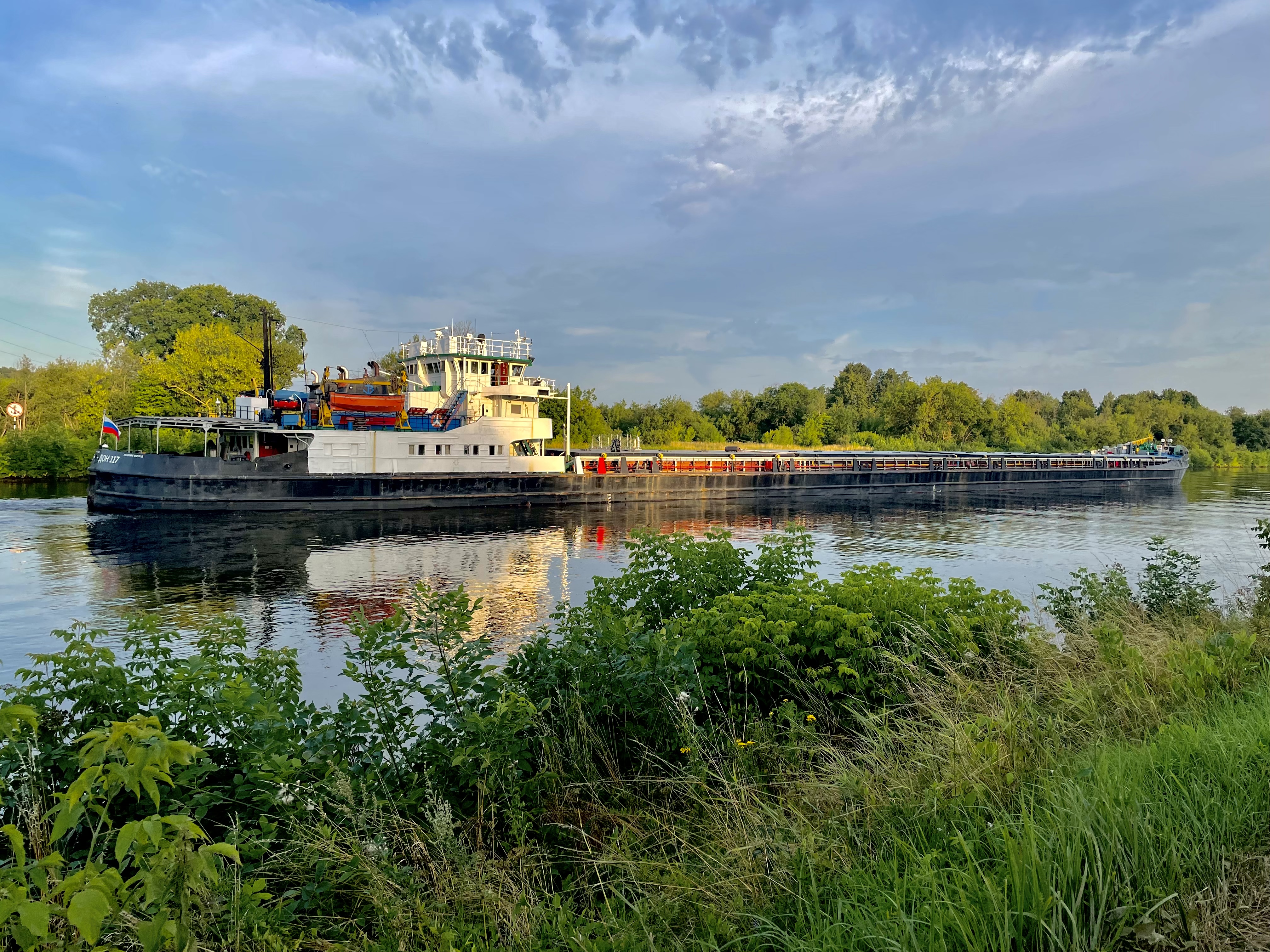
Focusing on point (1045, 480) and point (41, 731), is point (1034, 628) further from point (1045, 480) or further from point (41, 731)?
point (1045, 480)

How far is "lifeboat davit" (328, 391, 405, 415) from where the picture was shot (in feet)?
106

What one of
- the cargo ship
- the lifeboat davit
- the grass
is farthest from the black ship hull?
the grass

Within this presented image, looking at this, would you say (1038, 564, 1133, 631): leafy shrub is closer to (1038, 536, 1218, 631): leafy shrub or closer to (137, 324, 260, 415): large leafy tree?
(1038, 536, 1218, 631): leafy shrub

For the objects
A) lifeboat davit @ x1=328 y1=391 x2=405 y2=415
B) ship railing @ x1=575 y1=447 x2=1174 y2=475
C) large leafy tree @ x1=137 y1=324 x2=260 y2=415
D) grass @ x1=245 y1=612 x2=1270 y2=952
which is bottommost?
grass @ x1=245 y1=612 x2=1270 y2=952

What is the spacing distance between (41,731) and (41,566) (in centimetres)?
1812

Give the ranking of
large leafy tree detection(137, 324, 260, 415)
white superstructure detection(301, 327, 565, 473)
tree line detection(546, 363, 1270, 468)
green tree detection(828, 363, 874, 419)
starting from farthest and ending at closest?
green tree detection(828, 363, 874, 419) < tree line detection(546, 363, 1270, 468) < large leafy tree detection(137, 324, 260, 415) < white superstructure detection(301, 327, 565, 473)

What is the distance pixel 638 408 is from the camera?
76.7 metres

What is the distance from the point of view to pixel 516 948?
3.04 metres

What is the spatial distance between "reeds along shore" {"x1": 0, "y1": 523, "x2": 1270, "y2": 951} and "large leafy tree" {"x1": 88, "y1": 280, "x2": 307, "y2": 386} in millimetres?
67594

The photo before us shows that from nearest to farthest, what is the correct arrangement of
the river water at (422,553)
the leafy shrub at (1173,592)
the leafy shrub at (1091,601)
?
the leafy shrub at (1091,601)
the leafy shrub at (1173,592)
the river water at (422,553)

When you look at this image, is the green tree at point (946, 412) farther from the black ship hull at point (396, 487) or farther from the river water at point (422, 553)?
the river water at point (422, 553)

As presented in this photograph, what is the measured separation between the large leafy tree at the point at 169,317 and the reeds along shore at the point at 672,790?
6759cm

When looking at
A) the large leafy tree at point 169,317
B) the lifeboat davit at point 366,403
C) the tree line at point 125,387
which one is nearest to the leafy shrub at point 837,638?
the lifeboat davit at point 366,403

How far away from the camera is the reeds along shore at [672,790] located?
2.64m
